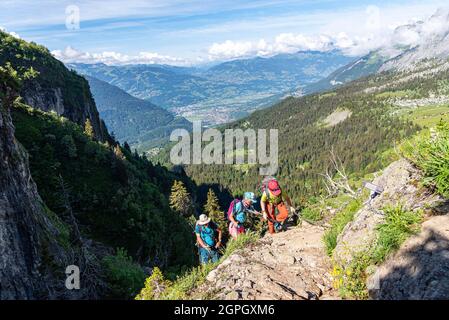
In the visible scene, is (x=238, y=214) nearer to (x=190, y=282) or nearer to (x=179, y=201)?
(x=190, y=282)

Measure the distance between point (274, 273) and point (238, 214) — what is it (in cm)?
547

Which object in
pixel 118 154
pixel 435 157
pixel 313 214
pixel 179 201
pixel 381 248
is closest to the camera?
pixel 381 248

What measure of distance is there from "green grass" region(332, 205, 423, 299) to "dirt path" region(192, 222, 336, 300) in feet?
1.91

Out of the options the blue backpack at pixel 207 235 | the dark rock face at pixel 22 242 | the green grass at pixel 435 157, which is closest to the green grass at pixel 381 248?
the green grass at pixel 435 157

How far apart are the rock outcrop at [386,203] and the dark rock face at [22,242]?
10319 mm

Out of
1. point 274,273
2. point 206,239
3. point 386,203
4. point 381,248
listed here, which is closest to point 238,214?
point 206,239

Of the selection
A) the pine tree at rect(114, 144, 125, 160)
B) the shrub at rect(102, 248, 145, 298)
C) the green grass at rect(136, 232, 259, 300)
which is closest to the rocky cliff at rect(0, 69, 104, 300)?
the shrub at rect(102, 248, 145, 298)

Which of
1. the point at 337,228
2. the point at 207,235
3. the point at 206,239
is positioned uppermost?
the point at 337,228

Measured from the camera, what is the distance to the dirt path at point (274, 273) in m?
8.26

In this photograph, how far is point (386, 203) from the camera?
393 inches

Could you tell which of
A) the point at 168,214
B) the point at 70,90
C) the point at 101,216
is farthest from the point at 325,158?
the point at 101,216

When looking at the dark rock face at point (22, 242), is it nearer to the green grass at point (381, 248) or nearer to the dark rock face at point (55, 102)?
the green grass at point (381, 248)
